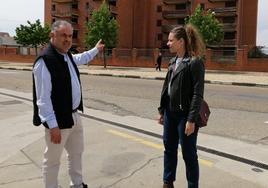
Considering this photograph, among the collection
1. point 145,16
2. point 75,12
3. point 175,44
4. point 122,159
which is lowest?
point 122,159

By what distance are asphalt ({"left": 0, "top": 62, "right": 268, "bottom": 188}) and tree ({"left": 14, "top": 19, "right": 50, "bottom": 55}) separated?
48.0m

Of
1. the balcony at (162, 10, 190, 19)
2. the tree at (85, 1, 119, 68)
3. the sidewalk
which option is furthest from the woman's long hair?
the balcony at (162, 10, 190, 19)

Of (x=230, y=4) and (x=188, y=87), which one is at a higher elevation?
(x=230, y=4)

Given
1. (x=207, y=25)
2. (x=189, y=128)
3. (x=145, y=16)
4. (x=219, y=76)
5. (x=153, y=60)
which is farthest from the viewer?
(x=145, y=16)

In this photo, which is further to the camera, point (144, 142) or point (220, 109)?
point (220, 109)

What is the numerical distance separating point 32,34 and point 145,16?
86.6 ft

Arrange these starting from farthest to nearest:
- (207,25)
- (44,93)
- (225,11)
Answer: (225,11)
(207,25)
(44,93)

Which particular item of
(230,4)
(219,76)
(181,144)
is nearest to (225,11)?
(230,4)

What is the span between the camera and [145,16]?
7625 cm

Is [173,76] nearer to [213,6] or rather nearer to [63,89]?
[63,89]

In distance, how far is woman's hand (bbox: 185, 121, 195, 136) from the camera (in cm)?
425

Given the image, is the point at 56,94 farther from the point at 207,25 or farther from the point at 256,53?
the point at 207,25

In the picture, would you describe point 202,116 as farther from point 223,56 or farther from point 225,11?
point 225,11

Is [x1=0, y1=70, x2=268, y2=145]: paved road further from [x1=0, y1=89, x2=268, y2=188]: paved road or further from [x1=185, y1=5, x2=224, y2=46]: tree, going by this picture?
[x1=185, y1=5, x2=224, y2=46]: tree
